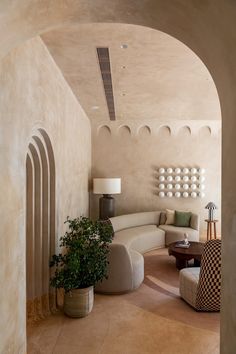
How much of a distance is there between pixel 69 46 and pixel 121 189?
547 cm

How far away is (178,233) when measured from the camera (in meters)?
6.99

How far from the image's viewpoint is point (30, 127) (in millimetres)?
2867

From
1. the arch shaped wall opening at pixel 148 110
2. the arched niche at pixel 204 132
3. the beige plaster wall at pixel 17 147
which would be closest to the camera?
the beige plaster wall at pixel 17 147

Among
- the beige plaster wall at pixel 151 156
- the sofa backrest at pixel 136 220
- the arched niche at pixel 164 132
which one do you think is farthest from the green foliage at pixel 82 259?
the arched niche at pixel 164 132

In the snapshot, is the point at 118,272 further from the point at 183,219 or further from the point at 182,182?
the point at 182,182

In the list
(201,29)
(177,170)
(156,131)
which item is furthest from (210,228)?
(201,29)

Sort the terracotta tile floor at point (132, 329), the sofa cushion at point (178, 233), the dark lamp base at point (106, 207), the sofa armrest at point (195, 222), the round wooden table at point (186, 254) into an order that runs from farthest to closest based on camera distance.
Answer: the dark lamp base at point (106, 207), the sofa armrest at point (195, 222), the sofa cushion at point (178, 233), the round wooden table at point (186, 254), the terracotta tile floor at point (132, 329)

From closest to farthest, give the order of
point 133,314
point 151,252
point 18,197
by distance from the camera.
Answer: point 18,197
point 133,314
point 151,252

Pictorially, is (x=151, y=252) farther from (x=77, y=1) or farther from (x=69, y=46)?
(x=77, y=1)

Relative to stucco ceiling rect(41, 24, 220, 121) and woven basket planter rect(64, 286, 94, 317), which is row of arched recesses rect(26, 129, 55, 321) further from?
stucco ceiling rect(41, 24, 220, 121)

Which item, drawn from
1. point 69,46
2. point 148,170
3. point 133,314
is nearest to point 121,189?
point 148,170

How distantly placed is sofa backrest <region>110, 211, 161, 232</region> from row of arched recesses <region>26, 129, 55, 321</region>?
313 cm

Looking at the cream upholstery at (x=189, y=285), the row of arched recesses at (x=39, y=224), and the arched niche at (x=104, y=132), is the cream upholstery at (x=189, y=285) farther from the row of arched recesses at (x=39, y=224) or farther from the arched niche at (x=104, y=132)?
the arched niche at (x=104, y=132)

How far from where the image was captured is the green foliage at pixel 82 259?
11.4ft
